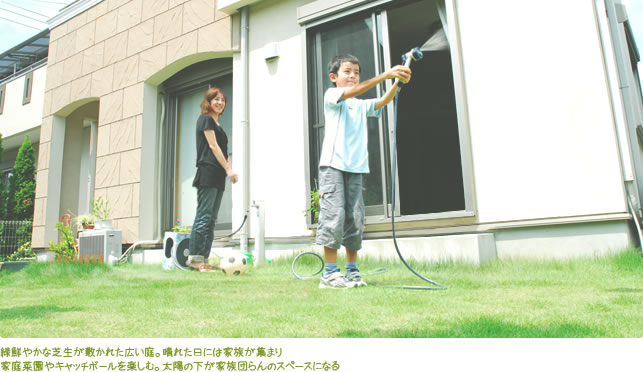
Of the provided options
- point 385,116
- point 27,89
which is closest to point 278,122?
point 385,116

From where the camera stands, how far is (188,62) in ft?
17.4

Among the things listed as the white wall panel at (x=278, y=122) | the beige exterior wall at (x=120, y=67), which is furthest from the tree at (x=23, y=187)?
the white wall panel at (x=278, y=122)

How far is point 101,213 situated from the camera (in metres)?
5.61

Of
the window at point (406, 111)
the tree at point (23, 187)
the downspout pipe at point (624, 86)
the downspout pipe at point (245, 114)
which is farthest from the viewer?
the tree at point (23, 187)

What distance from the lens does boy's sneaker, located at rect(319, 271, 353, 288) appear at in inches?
88.0

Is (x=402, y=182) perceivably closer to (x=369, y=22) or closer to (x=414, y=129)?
(x=414, y=129)

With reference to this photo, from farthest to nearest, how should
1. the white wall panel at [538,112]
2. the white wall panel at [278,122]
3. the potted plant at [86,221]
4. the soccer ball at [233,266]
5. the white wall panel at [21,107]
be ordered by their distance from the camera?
the white wall panel at [21,107] < the potted plant at [86,221] < the white wall panel at [278,122] < the soccer ball at [233,266] < the white wall panel at [538,112]

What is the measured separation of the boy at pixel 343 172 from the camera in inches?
89.4

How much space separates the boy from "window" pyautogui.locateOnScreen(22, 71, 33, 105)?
26.9ft

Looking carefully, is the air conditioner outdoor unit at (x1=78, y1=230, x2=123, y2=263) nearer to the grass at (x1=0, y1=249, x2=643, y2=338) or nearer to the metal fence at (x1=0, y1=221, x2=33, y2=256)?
the grass at (x1=0, y1=249, x2=643, y2=338)

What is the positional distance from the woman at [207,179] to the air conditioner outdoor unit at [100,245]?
207 cm

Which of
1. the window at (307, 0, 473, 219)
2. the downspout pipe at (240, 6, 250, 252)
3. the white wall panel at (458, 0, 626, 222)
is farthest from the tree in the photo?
the white wall panel at (458, 0, 626, 222)

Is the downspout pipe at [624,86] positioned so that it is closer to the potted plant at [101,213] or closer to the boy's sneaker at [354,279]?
the boy's sneaker at [354,279]

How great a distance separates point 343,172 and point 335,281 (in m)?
0.56
